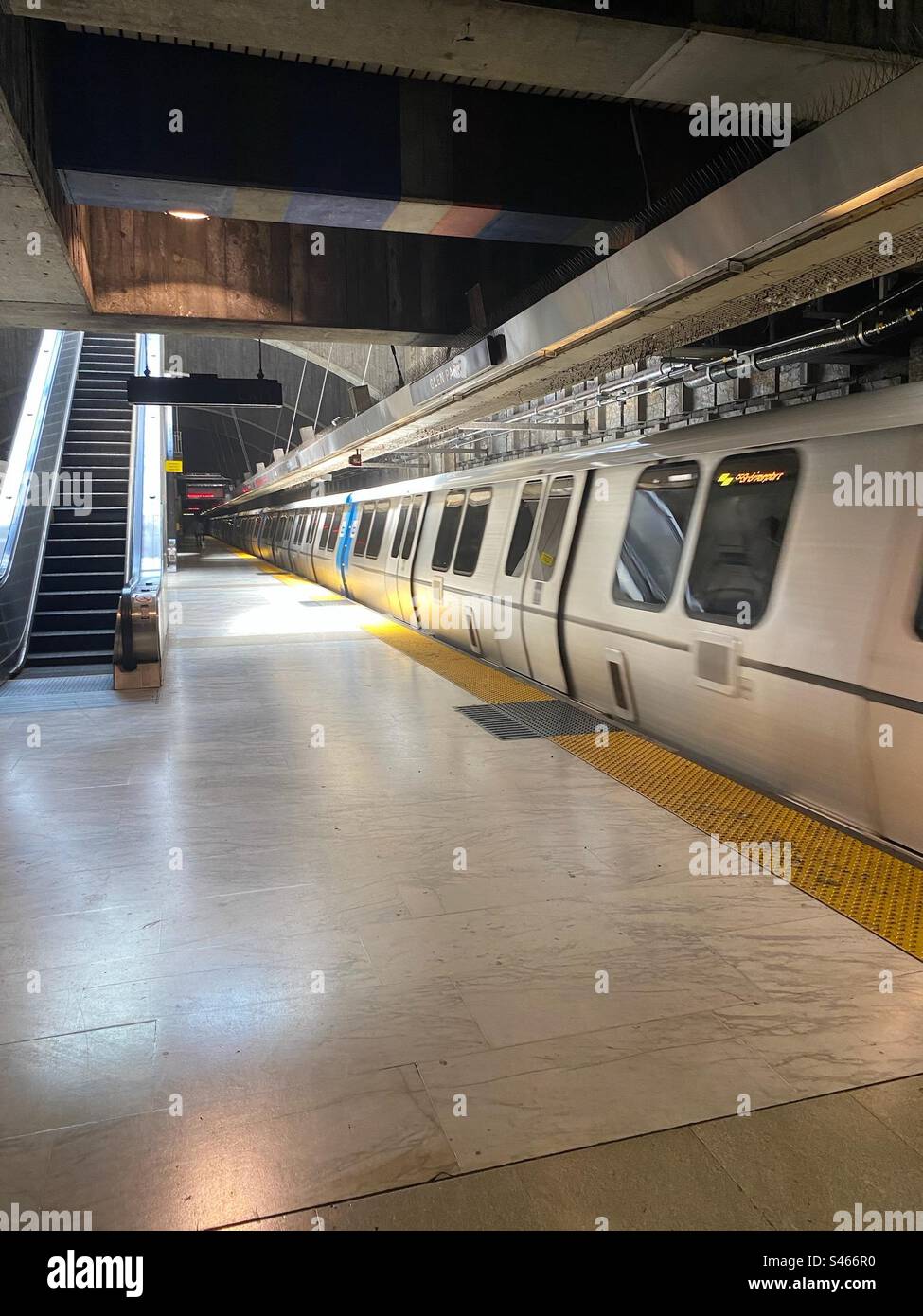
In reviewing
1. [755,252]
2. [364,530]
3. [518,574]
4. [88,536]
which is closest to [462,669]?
[518,574]

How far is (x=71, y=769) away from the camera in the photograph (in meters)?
5.14

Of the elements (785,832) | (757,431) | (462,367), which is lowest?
(785,832)

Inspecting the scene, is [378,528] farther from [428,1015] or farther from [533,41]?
[428,1015]

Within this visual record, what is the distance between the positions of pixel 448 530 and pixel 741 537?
614cm

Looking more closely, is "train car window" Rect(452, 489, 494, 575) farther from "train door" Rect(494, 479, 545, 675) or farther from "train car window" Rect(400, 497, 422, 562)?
"train car window" Rect(400, 497, 422, 562)

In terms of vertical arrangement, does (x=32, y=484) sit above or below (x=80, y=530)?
above

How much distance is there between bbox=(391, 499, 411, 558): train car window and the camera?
12.9 meters

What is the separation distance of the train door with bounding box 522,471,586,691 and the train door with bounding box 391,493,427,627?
178 inches

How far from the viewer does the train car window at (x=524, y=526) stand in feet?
25.6

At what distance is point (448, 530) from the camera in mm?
10578

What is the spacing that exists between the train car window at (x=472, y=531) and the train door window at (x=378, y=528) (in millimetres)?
4311

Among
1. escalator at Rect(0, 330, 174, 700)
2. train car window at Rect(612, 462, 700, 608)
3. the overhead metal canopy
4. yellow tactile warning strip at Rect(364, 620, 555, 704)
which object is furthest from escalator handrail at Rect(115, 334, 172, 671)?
train car window at Rect(612, 462, 700, 608)

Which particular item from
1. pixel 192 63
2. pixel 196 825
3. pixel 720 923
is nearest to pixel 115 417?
pixel 192 63

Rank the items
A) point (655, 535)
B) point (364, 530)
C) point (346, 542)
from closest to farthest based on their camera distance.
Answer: point (655, 535) < point (364, 530) < point (346, 542)
